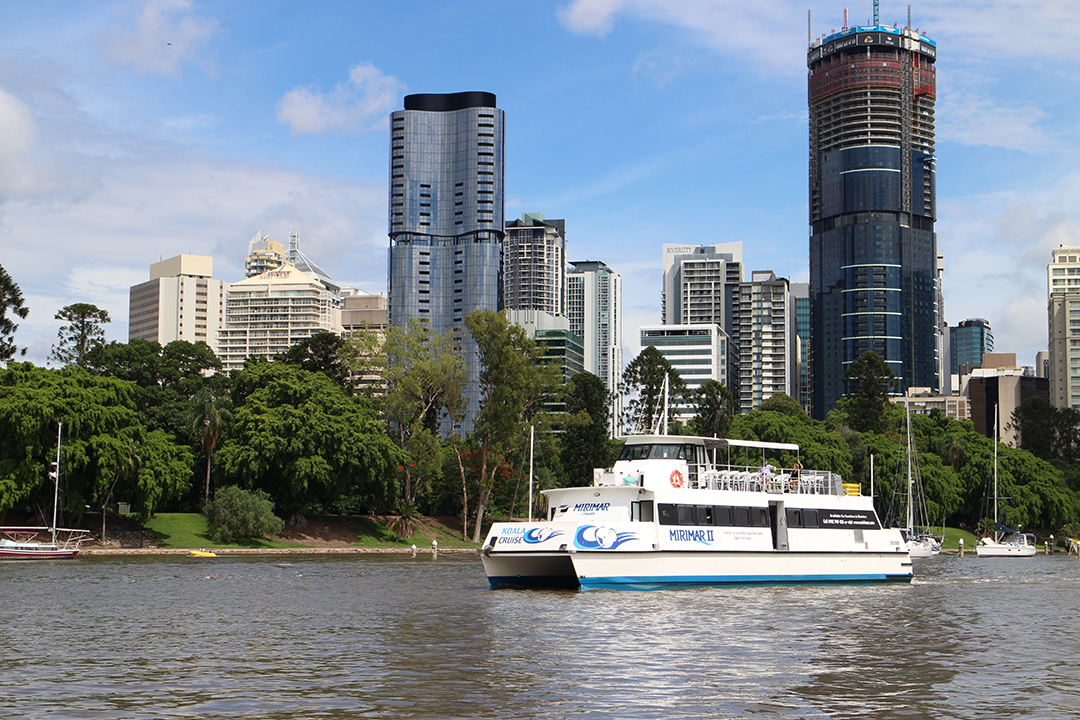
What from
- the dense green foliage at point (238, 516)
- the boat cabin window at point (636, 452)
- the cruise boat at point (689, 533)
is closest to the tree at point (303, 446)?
the dense green foliage at point (238, 516)

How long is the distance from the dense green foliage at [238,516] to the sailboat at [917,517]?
4907 centimetres

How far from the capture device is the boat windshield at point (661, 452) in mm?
46938

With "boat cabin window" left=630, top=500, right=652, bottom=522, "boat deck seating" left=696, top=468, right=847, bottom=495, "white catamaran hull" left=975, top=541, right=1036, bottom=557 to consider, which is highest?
"boat deck seating" left=696, top=468, right=847, bottom=495

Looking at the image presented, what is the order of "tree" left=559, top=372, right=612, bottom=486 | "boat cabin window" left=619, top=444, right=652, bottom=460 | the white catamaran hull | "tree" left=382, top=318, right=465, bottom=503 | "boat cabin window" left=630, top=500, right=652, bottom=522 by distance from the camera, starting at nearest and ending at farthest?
"boat cabin window" left=630, top=500, right=652, bottom=522 < "boat cabin window" left=619, top=444, right=652, bottom=460 < "tree" left=382, top=318, right=465, bottom=503 < the white catamaran hull < "tree" left=559, top=372, right=612, bottom=486

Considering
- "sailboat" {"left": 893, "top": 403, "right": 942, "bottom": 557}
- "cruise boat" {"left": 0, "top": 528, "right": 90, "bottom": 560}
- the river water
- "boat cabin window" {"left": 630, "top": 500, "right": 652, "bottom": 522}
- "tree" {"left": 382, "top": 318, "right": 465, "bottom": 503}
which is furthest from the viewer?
"tree" {"left": 382, "top": 318, "right": 465, "bottom": 503}

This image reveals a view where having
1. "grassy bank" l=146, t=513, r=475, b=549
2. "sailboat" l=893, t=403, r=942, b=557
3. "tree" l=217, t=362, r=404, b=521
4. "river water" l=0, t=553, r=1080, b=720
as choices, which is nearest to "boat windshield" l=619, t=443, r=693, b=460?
"river water" l=0, t=553, r=1080, b=720

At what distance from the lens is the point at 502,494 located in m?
99.8

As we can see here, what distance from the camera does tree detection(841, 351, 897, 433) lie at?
126750mm

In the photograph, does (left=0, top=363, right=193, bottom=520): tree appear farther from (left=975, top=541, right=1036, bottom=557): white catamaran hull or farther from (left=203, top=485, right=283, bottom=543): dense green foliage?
(left=975, top=541, right=1036, bottom=557): white catamaran hull

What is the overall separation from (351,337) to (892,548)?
208 ft

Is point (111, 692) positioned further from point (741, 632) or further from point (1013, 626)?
point (1013, 626)

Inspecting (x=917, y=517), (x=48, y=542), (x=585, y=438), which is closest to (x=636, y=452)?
(x=48, y=542)

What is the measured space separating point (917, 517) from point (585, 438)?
32.8 meters

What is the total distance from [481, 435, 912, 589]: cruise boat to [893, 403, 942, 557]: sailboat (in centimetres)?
3810
